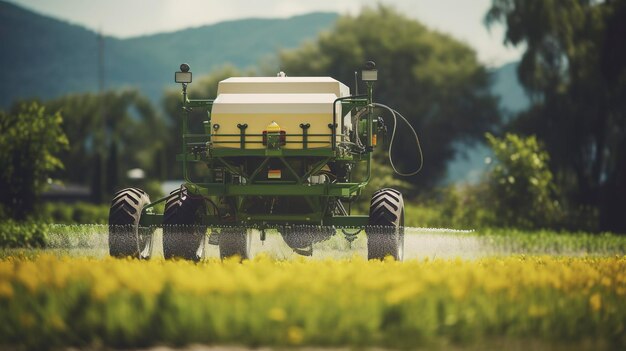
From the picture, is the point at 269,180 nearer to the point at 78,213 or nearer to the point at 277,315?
the point at 277,315

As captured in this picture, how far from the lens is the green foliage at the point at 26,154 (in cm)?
3222

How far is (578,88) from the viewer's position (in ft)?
151

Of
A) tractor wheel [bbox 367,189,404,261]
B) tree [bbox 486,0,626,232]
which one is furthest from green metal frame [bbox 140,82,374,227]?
tree [bbox 486,0,626,232]

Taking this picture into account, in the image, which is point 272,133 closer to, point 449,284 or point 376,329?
point 449,284

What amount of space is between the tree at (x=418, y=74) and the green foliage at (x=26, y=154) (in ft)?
140

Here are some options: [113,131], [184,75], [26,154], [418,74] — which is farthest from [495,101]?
[113,131]

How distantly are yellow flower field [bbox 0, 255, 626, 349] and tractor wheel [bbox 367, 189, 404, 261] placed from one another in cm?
507

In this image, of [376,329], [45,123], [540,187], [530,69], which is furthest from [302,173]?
[530,69]

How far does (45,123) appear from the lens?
32.6 meters

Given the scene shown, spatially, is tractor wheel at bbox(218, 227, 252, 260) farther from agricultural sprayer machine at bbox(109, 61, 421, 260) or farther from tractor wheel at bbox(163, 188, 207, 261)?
tractor wheel at bbox(163, 188, 207, 261)

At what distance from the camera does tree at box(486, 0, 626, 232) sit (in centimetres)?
4003

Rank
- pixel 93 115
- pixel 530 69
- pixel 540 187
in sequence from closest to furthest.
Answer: pixel 540 187
pixel 530 69
pixel 93 115

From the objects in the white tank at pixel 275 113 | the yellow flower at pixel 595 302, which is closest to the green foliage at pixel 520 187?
the white tank at pixel 275 113

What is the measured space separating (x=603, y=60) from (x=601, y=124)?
4.35 m
